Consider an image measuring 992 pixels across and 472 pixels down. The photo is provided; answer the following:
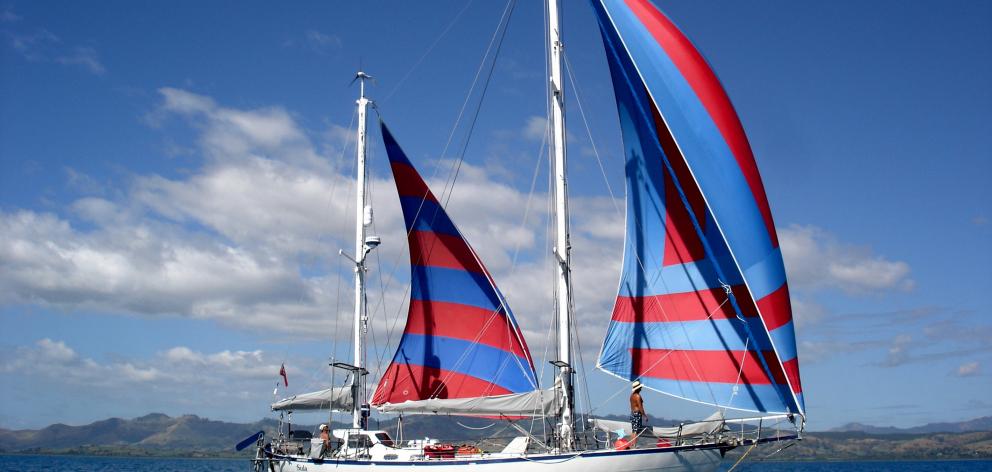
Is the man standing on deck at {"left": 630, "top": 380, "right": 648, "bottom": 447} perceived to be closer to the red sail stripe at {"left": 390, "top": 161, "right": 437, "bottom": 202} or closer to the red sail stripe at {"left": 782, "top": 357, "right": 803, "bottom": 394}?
the red sail stripe at {"left": 782, "top": 357, "right": 803, "bottom": 394}

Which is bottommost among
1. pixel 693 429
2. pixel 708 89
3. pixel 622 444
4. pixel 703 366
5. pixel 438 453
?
pixel 438 453

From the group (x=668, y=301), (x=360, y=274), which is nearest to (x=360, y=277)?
(x=360, y=274)

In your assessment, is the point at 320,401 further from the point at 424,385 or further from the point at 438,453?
Answer: the point at 438,453

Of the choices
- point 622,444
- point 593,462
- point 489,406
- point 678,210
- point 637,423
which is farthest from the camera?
point 489,406

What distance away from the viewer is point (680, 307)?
71.4 ft

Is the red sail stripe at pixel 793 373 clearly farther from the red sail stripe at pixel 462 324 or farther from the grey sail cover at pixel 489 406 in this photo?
the red sail stripe at pixel 462 324

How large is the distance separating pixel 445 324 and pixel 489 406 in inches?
208

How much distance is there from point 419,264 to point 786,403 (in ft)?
47.1

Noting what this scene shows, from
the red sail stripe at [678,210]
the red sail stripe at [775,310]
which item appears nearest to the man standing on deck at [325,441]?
the red sail stripe at [678,210]

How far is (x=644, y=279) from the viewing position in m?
22.5

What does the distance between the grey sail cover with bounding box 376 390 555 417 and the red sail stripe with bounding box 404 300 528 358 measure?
116 inches

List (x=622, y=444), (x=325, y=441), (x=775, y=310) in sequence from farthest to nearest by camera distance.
→ (x=325, y=441)
(x=775, y=310)
(x=622, y=444)

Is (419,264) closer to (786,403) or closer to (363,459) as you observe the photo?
(363,459)

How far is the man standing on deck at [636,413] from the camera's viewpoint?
1945 cm
